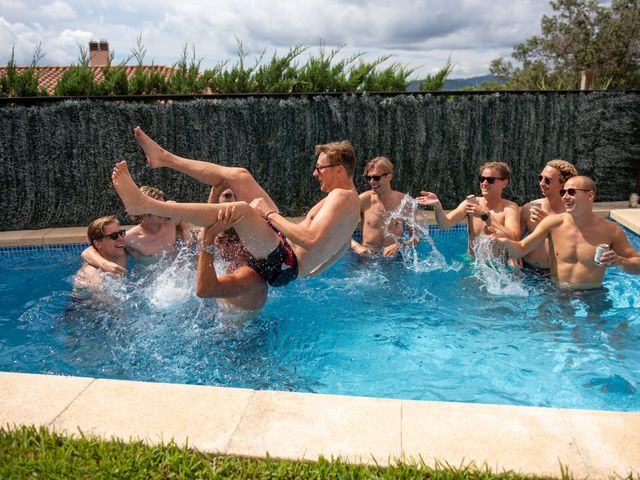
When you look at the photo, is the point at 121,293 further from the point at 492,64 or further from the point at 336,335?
the point at 492,64

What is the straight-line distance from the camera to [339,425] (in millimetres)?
2684

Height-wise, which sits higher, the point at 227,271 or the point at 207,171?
the point at 207,171

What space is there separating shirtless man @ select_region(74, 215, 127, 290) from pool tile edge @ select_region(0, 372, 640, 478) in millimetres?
2238

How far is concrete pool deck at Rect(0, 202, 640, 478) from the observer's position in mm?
2467

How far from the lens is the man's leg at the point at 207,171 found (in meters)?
4.56

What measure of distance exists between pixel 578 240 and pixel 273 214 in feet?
9.67

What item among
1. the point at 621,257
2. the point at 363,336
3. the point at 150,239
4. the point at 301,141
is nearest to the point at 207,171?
the point at 150,239

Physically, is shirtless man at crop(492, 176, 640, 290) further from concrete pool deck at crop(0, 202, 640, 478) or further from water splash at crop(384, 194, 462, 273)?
concrete pool deck at crop(0, 202, 640, 478)

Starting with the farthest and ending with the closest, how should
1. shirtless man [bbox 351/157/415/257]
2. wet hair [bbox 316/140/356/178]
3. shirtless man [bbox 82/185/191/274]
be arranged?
1. shirtless man [bbox 351/157/415/257]
2. shirtless man [bbox 82/185/191/274]
3. wet hair [bbox 316/140/356/178]

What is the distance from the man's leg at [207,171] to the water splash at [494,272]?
265 centimetres

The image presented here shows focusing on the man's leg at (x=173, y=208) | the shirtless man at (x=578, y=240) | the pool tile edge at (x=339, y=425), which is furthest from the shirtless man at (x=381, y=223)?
the pool tile edge at (x=339, y=425)

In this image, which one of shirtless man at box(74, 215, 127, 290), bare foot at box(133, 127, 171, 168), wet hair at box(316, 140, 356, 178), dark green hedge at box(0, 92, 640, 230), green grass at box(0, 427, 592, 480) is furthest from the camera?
dark green hedge at box(0, 92, 640, 230)

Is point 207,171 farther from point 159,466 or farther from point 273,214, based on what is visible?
point 159,466

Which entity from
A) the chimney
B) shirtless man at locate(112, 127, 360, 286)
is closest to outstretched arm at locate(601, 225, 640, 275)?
shirtless man at locate(112, 127, 360, 286)
